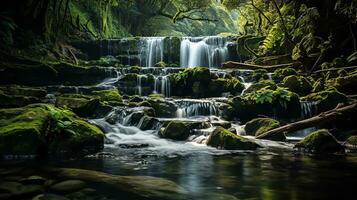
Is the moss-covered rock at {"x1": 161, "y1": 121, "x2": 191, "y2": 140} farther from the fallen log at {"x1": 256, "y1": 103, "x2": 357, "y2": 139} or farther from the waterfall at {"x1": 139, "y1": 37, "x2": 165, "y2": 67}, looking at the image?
the waterfall at {"x1": 139, "y1": 37, "x2": 165, "y2": 67}

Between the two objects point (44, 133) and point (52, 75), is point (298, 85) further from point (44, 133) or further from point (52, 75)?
point (52, 75)

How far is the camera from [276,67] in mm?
17875

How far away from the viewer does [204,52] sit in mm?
23266

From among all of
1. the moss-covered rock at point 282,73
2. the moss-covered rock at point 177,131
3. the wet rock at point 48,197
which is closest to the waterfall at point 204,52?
the moss-covered rock at point 282,73

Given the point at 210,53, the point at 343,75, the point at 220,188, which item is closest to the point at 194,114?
the point at 343,75

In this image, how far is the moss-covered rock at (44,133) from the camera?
23.5 feet

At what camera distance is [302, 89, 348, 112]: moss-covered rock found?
11766 millimetres

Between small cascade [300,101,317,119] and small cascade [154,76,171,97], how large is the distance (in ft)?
20.0

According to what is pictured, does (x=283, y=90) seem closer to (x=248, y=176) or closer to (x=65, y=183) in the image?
(x=248, y=176)

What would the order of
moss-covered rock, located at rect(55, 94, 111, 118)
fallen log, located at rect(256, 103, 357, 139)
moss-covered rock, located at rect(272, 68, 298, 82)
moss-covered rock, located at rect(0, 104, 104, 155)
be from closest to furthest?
moss-covered rock, located at rect(0, 104, 104, 155) < fallen log, located at rect(256, 103, 357, 139) < moss-covered rock, located at rect(55, 94, 111, 118) < moss-covered rock, located at rect(272, 68, 298, 82)

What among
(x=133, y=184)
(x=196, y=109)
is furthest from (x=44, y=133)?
(x=196, y=109)

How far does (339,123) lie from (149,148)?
17.3 feet

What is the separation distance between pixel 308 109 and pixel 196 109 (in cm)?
377

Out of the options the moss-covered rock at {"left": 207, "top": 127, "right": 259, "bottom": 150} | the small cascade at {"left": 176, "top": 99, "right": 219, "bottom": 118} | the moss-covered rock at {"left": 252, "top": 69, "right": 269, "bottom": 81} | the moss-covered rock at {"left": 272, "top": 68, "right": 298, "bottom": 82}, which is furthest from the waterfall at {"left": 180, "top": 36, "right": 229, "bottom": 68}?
the moss-covered rock at {"left": 207, "top": 127, "right": 259, "bottom": 150}
